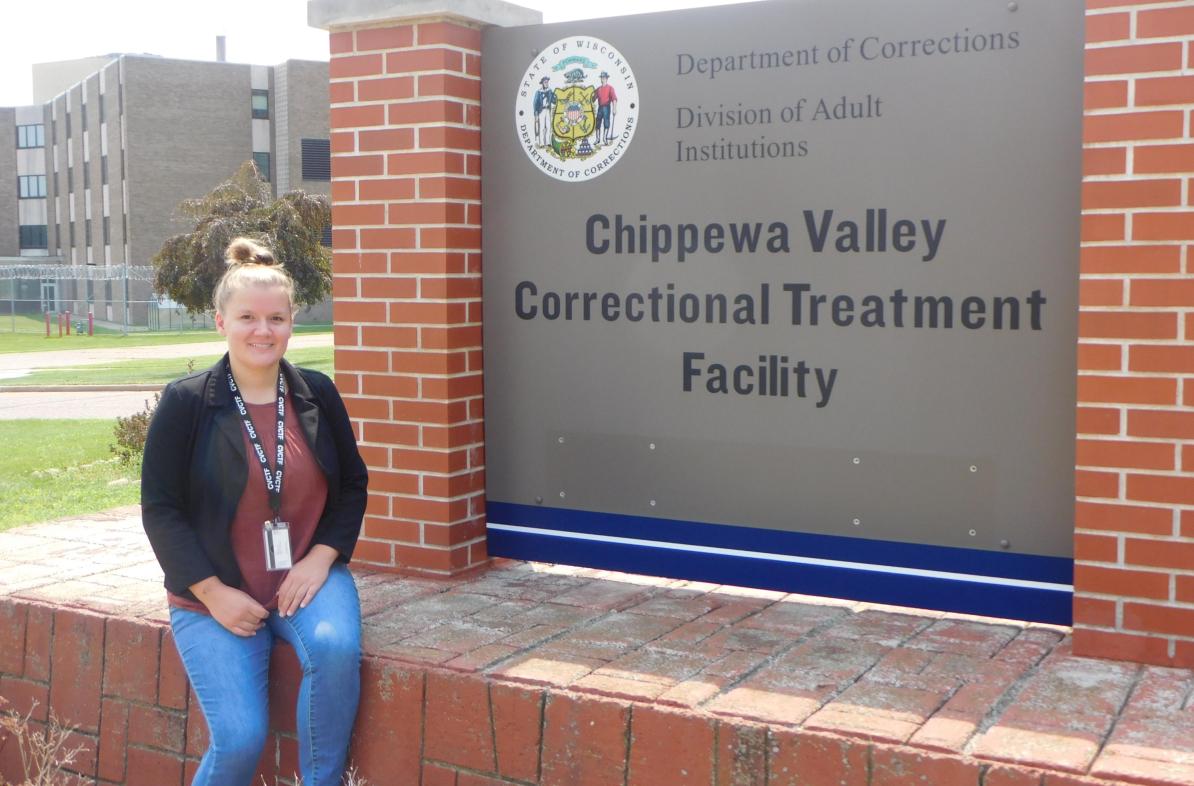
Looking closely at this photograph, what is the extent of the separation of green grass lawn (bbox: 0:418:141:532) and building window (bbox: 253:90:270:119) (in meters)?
45.7

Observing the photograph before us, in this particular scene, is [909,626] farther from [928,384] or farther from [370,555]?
[370,555]

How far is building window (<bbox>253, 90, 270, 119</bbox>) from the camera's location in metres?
58.2

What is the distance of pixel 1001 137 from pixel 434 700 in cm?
228

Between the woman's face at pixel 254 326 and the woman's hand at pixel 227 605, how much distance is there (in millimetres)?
636

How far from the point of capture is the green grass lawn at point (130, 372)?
22.2m

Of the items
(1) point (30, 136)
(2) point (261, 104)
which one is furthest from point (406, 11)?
(1) point (30, 136)

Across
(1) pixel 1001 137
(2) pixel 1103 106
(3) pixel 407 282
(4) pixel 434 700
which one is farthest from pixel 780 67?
(4) pixel 434 700

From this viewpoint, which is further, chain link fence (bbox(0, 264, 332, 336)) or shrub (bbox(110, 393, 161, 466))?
chain link fence (bbox(0, 264, 332, 336))

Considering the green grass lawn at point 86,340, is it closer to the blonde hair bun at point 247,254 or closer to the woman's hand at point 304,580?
the blonde hair bun at point 247,254

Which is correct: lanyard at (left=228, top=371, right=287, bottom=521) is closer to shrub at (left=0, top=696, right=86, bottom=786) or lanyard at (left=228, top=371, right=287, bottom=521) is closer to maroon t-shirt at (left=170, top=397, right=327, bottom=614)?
maroon t-shirt at (left=170, top=397, right=327, bottom=614)

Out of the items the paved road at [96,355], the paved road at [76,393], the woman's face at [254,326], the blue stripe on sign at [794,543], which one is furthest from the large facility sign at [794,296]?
the paved road at [96,355]

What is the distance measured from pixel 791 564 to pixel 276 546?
5.38 ft

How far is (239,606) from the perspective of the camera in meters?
3.57

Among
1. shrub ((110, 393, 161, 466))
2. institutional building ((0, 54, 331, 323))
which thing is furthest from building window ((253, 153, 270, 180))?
shrub ((110, 393, 161, 466))
